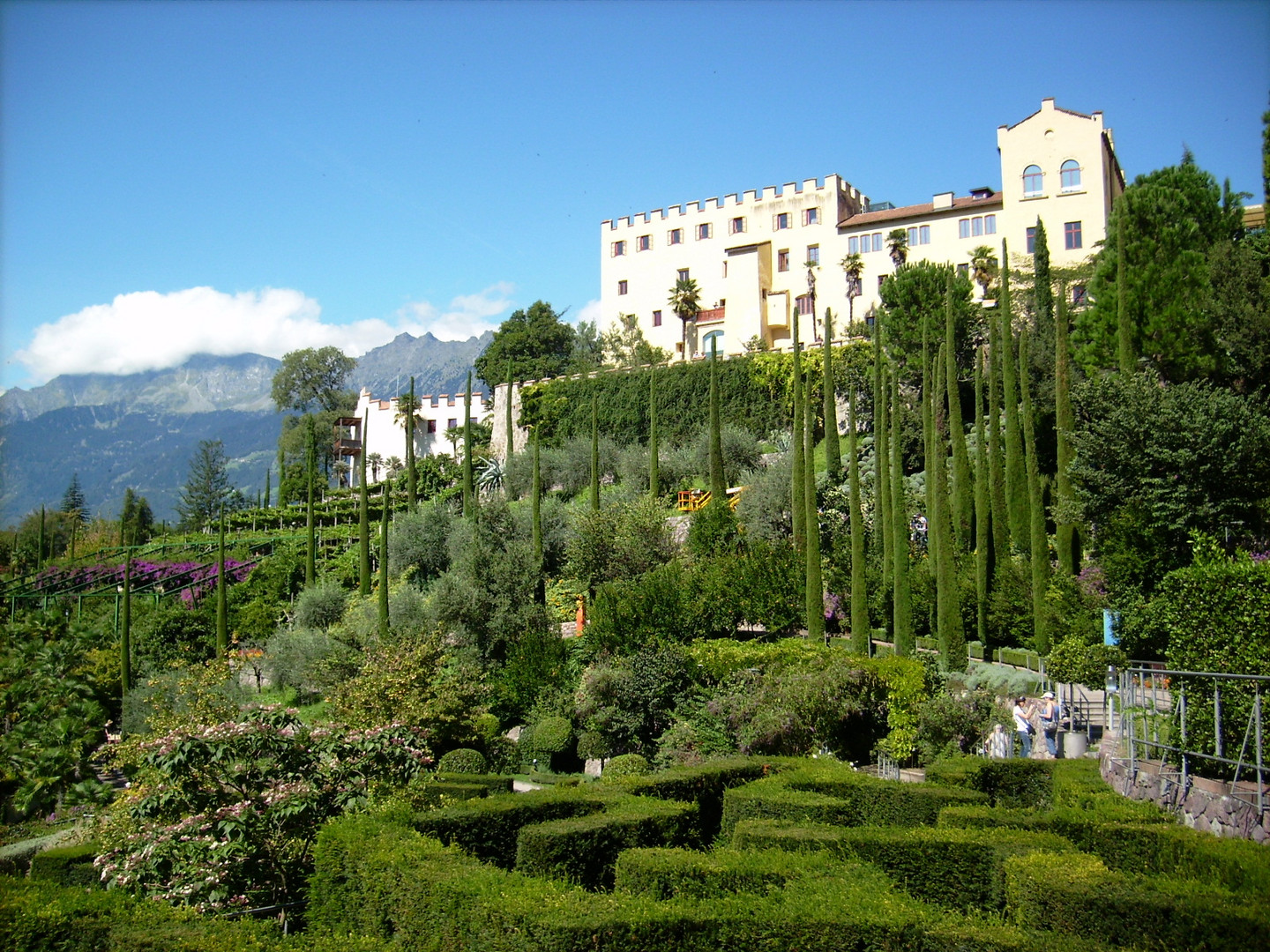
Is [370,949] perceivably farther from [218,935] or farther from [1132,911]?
[1132,911]

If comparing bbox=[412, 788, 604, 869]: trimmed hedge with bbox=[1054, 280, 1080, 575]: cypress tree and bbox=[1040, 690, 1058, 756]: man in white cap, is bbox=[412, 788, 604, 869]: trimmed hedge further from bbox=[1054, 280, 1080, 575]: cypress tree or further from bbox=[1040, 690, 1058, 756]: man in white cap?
bbox=[1054, 280, 1080, 575]: cypress tree

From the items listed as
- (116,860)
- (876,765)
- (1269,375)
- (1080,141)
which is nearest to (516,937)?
(116,860)

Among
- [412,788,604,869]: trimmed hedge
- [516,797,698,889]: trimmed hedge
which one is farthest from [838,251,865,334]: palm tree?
[516,797,698,889]: trimmed hedge

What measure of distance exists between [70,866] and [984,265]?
151 ft

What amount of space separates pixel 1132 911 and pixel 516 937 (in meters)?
5.04

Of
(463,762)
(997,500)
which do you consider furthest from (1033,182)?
(463,762)

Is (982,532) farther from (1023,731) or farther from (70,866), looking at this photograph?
(70,866)

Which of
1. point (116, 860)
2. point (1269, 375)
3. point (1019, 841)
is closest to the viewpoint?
point (1019, 841)

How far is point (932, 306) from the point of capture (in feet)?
146

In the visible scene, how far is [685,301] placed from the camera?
195 feet

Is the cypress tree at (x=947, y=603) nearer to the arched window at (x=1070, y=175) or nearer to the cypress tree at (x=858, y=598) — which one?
the cypress tree at (x=858, y=598)

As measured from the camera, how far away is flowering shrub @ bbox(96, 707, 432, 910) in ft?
39.5

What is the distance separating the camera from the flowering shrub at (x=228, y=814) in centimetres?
1204

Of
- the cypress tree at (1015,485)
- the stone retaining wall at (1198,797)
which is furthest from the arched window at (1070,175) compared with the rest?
the stone retaining wall at (1198,797)
